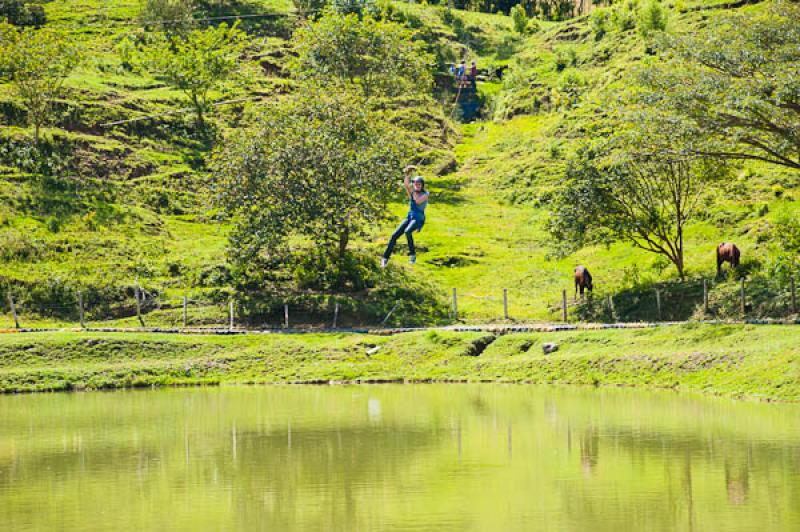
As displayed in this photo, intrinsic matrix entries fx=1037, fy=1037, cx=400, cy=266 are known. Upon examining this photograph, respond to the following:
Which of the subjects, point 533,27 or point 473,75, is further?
point 533,27

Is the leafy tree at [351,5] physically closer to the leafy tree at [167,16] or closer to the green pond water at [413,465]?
the leafy tree at [167,16]

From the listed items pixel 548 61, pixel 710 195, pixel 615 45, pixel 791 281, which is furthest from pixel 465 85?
pixel 791 281

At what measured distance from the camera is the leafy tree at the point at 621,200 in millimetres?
52688

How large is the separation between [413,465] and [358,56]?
69.2m

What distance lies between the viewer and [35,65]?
7462 centimetres

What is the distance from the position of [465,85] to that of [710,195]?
186ft

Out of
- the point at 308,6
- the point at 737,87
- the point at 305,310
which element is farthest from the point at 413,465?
the point at 308,6

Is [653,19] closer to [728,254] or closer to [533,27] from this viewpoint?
[533,27]

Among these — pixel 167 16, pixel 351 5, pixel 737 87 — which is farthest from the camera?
pixel 351 5

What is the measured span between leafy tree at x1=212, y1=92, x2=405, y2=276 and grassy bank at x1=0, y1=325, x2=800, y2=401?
32.5 feet

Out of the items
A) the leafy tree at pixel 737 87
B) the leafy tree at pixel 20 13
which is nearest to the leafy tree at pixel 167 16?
the leafy tree at pixel 20 13

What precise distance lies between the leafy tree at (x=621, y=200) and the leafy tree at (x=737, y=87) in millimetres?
6076

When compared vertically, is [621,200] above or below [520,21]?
below

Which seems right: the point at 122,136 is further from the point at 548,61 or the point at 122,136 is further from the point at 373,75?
the point at 548,61
